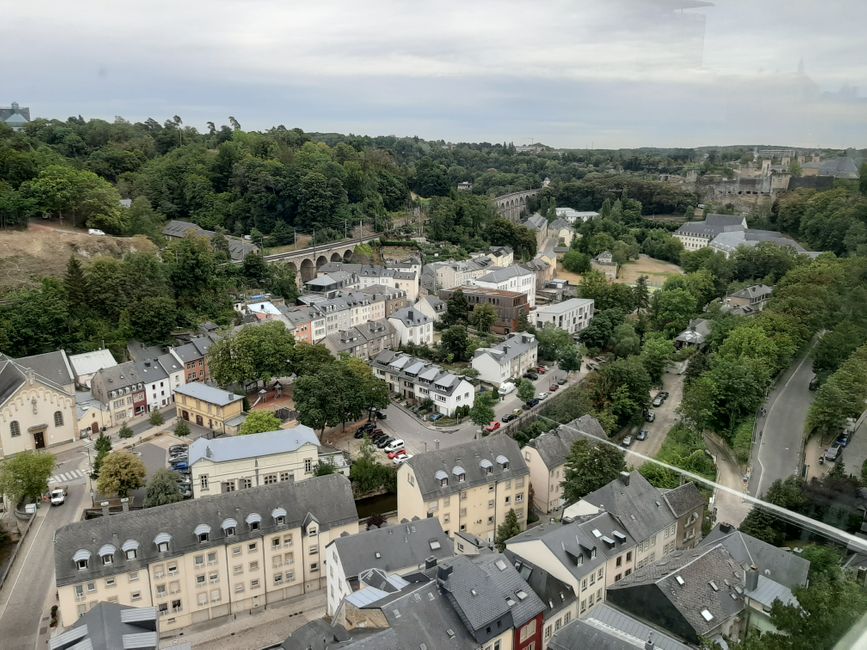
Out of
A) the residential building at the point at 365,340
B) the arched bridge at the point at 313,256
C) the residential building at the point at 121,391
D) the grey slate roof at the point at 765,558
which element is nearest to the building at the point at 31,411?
the residential building at the point at 121,391

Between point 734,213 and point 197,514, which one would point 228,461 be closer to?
point 197,514

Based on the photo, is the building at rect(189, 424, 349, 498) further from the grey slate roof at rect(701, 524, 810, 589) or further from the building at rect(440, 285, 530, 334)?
the building at rect(440, 285, 530, 334)

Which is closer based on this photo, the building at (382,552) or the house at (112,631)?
the house at (112,631)

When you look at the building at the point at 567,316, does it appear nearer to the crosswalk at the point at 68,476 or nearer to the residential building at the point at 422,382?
the residential building at the point at 422,382

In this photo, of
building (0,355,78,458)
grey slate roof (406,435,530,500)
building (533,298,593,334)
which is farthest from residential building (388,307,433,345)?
building (0,355,78,458)

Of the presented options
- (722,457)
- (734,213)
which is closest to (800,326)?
(722,457)
